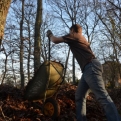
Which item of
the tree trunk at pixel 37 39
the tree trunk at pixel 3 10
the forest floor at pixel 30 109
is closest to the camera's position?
the tree trunk at pixel 3 10

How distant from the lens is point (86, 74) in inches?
180

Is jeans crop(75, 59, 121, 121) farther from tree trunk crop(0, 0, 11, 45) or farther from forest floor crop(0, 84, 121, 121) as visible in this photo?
tree trunk crop(0, 0, 11, 45)

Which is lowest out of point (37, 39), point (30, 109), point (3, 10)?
point (30, 109)

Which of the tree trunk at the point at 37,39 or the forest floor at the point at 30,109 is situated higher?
the tree trunk at the point at 37,39

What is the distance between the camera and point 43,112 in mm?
5215

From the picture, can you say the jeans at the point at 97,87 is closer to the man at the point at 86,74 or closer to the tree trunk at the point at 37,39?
the man at the point at 86,74

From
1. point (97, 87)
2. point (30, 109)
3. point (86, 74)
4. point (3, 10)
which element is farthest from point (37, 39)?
point (97, 87)

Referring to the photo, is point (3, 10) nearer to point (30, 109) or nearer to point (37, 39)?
point (30, 109)

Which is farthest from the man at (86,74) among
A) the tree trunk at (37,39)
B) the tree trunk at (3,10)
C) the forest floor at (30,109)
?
the tree trunk at (37,39)

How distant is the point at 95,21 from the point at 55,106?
98.1 feet

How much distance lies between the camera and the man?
4352 mm

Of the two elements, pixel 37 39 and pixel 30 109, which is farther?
pixel 37 39

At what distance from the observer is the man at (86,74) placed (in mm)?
4352

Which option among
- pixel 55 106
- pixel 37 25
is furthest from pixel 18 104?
pixel 37 25
